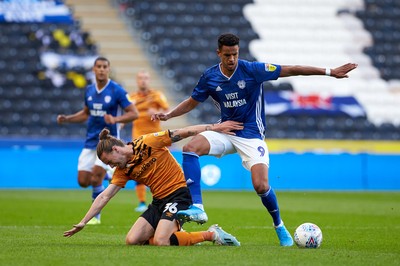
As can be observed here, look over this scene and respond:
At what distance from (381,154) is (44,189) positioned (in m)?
8.60

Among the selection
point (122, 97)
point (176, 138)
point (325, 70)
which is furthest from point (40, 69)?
point (325, 70)

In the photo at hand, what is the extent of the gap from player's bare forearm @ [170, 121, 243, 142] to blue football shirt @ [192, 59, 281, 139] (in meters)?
0.16

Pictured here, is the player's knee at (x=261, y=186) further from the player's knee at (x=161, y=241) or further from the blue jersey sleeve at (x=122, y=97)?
the blue jersey sleeve at (x=122, y=97)

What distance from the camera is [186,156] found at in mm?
9211

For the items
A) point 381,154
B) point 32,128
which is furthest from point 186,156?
point 32,128

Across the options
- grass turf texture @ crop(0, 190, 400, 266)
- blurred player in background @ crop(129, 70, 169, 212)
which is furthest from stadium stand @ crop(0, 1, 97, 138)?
blurred player in background @ crop(129, 70, 169, 212)

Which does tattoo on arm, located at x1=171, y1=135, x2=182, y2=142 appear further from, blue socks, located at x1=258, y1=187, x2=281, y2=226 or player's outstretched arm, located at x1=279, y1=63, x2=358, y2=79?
player's outstretched arm, located at x1=279, y1=63, x2=358, y2=79

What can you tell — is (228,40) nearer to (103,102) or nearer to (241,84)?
(241,84)

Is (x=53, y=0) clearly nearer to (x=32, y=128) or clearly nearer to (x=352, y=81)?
(x=32, y=128)

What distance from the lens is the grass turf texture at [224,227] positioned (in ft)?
24.9

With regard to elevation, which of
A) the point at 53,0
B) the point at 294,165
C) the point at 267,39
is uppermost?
the point at 53,0

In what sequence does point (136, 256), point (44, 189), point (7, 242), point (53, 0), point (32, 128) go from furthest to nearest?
point (53, 0) → point (32, 128) → point (44, 189) → point (7, 242) → point (136, 256)

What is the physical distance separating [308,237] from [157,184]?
1645 millimetres

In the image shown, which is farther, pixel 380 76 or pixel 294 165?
pixel 380 76
